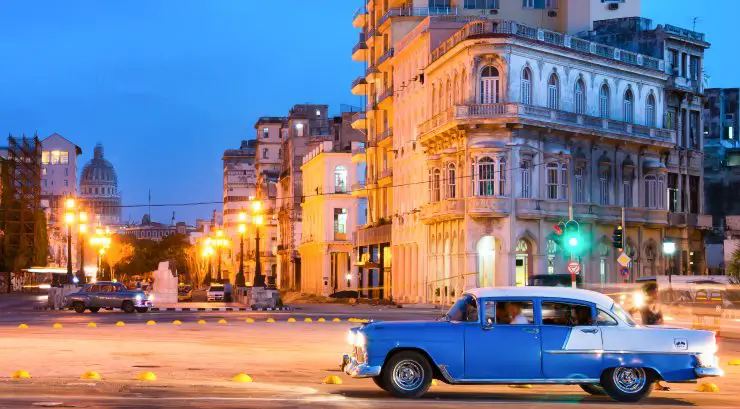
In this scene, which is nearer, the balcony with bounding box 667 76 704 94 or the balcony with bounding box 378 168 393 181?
the balcony with bounding box 667 76 704 94

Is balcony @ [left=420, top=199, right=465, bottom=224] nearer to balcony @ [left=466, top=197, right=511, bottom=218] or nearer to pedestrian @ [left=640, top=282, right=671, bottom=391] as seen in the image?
balcony @ [left=466, top=197, right=511, bottom=218]

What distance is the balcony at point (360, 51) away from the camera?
91.5 m

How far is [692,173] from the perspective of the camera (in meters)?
77.1

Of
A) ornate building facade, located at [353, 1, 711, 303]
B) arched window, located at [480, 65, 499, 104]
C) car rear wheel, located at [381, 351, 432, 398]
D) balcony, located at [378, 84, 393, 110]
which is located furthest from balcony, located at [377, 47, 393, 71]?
car rear wheel, located at [381, 351, 432, 398]

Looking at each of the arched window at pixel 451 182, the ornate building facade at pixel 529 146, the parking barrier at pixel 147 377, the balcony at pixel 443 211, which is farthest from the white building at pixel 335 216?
the parking barrier at pixel 147 377

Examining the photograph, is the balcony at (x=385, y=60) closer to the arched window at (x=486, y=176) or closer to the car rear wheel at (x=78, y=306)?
the arched window at (x=486, y=176)

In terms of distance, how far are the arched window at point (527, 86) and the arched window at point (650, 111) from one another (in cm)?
1097

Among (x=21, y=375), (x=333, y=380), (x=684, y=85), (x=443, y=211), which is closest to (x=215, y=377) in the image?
(x=333, y=380)

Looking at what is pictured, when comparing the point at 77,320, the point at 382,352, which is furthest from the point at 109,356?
the point at 77,320

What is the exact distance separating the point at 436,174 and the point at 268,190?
82687mm

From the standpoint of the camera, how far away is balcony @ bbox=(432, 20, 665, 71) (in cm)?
6418

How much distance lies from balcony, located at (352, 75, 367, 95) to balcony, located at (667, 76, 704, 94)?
2456cm

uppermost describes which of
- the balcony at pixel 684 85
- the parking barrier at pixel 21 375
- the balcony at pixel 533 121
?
the balcony at pixel 684 85

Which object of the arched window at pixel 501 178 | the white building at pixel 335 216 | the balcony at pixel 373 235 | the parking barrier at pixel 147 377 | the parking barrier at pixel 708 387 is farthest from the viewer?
the white building at pixel 335 216
